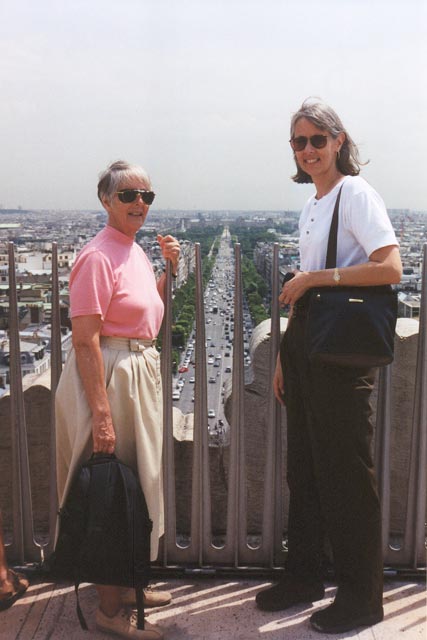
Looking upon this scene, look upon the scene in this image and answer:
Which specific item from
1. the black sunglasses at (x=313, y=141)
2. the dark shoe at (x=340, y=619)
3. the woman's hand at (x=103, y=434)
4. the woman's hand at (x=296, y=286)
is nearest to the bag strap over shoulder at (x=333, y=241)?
the woman's hand at (x=296, y=286)

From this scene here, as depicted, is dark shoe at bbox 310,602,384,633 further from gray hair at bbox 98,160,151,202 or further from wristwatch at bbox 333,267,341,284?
gray hair at bbox 98,160,151,202

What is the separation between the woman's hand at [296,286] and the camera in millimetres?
3266

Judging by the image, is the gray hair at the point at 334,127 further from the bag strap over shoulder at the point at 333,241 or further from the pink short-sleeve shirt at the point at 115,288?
the pink short-sleeve shirt at the point at 115,288

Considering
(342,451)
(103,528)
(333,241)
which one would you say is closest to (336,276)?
(333,241)

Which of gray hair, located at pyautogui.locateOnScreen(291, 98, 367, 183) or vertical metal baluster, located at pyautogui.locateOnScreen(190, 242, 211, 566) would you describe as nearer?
gray hair, located at pyautogui.locateOnScreen(291, 98, 367, 183)

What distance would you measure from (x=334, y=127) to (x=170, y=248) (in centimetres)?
99

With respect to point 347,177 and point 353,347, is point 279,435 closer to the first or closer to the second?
point 353,347

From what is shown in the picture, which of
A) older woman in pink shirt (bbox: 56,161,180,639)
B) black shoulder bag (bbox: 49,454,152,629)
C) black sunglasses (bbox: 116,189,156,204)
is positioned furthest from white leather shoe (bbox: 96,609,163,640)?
black sunglasses (bbox: 116,189,156,204)

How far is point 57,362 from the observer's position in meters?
3.96

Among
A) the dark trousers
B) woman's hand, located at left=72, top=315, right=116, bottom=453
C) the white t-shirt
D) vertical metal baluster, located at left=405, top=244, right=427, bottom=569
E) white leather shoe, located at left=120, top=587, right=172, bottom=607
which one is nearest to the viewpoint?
the white t-shirt

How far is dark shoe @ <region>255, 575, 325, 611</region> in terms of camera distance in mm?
3678

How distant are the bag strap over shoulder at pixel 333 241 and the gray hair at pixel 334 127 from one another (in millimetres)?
215

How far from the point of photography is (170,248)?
147 inches

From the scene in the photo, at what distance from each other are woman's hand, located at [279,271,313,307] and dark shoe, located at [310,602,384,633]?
1460 millimetres
